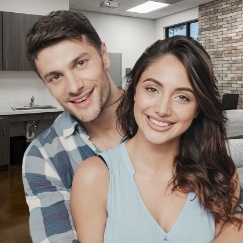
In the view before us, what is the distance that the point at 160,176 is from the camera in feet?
4.31

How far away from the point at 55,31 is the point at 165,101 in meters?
0.63

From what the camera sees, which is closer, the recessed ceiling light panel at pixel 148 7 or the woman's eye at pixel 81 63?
the woman's eye at pixel 81 63

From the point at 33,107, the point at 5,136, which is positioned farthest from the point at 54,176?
the point at 33,107

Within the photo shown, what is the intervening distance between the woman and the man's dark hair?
0.35 m

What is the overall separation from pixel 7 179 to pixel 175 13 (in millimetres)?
6441

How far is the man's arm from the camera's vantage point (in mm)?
1188

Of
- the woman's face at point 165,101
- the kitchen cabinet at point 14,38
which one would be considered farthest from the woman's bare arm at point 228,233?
the kitchen cabinet at point 14,38

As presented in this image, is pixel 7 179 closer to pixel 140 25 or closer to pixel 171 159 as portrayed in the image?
pixel 171 159

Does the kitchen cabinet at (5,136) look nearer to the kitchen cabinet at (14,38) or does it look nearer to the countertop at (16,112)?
the countertop at (16,112)

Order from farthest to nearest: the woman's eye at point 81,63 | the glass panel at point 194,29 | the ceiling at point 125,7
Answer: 1. the glass panel at point 194,29
2. the ceiling at point 125,7
3. the woman's eye at point 81,63

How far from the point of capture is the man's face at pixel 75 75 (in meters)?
1.43

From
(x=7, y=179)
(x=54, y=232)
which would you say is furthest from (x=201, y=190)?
(x=7, y=179)

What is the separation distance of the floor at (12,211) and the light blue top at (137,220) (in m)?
2.22

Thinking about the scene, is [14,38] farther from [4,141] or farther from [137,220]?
[137,220]
